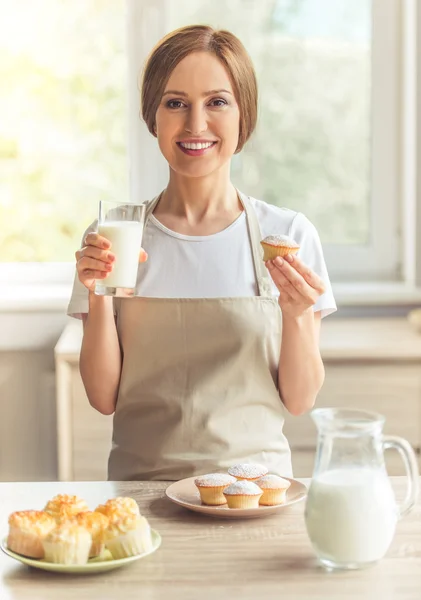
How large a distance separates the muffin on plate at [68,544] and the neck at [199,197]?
34.6 inches

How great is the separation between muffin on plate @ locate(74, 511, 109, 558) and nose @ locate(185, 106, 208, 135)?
A: 81cm

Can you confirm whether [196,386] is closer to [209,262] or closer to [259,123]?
[209,262]

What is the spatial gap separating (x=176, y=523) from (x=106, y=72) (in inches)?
83.0

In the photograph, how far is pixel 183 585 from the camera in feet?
3.72

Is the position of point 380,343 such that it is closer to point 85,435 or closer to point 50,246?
point 85,435

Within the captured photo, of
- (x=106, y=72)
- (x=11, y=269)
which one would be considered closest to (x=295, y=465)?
(x=11, y=269)

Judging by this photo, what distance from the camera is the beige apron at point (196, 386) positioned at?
1729 millimetres

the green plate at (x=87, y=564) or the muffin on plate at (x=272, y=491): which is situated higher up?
the muffin on plate at (x=272, y=491)

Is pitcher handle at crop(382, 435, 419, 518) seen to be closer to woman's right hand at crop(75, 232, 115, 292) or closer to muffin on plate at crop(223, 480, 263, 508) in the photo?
muffin on plate at crop(223, 480, 263, 508)

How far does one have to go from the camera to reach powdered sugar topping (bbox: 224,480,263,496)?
1335 mm

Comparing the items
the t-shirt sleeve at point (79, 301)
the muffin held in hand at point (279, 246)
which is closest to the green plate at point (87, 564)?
the muffin held in hand at point (279, 246)

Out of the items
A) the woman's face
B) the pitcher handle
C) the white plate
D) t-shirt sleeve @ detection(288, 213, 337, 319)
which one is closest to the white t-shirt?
t-shirt sleeve @ detection(288, 213, 337, 319)

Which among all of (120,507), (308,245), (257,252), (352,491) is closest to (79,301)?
(257,252)

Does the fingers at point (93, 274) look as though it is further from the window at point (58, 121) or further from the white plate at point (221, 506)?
the window at point (58, 121)
